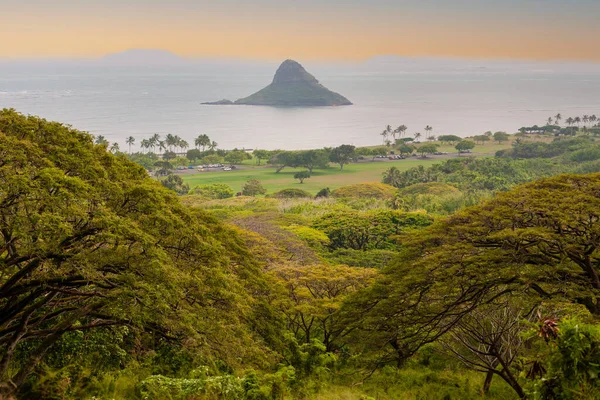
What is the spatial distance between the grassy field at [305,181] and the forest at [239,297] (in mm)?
53016

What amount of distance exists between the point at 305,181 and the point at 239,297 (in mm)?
65274

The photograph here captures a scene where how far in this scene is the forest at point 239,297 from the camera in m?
6.68

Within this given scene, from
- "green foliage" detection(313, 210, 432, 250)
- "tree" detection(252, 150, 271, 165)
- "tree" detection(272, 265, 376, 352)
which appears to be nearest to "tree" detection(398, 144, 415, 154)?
"tree" detection(252, 150, 271, 165)

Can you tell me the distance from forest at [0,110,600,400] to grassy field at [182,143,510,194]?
174 ft

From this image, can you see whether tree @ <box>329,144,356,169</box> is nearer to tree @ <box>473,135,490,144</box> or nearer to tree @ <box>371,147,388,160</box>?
tree @ <box>371,147,388,160</box>

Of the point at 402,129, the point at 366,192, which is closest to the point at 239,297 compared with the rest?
the point at 366,192

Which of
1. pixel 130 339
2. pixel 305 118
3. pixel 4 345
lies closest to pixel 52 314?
pixel 4 345

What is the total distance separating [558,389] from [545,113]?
182 m

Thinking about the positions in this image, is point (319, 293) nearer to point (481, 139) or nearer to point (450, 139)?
point (450, 139)

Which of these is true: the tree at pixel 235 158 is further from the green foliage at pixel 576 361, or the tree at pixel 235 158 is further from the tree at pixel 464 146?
the green foliage at pixel 576 361

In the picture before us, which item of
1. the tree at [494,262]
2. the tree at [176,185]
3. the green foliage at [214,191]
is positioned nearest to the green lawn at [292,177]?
the tree at [176,185]

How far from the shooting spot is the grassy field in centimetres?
6959

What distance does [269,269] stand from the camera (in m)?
15.3

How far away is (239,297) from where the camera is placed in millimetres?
8578
